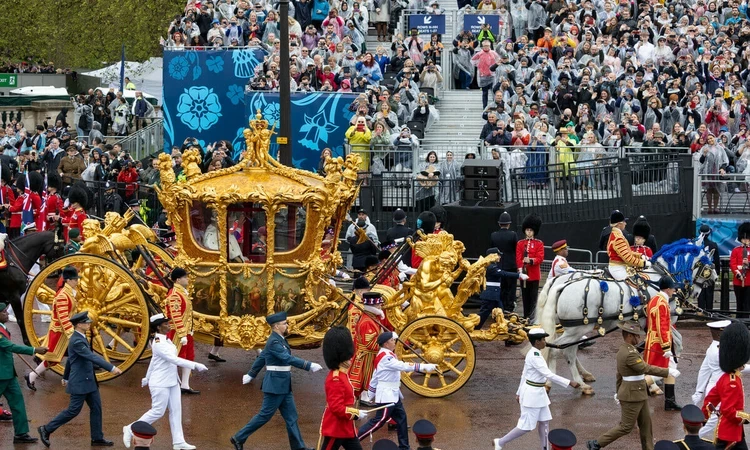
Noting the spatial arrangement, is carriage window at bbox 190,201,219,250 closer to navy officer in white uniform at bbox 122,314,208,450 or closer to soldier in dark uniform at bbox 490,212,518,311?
navy officer in white uniform at bbox 122,314,208,450

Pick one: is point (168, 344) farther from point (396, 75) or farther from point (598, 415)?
point (396, 75)

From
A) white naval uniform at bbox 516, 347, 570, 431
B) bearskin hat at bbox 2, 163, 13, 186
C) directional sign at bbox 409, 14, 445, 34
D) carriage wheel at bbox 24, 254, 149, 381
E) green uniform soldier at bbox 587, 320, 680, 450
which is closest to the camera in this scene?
green uniform soldier at bbox 587, 320, 680, 450

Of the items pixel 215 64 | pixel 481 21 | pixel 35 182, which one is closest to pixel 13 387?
pixel 35 182

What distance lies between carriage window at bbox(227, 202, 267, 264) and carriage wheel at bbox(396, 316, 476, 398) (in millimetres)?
1931

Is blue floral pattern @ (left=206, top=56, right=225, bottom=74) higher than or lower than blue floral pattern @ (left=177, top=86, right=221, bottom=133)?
higher

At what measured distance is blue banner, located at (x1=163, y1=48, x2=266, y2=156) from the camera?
3184 centimetres

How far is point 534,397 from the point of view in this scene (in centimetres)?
1404

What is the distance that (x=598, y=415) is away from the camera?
1588cm

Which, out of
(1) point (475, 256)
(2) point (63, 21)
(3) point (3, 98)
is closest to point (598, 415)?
(1) point (475, 256)

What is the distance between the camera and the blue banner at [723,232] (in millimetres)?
25016

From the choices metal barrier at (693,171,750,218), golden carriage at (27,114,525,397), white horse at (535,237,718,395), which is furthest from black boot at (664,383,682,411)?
metal barrier at (693,171,750,218)

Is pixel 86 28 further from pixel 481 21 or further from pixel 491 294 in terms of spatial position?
pixel 491 294

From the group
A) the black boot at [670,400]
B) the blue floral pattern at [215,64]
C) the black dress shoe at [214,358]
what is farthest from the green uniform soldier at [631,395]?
the blue floral pattern at [215,64]

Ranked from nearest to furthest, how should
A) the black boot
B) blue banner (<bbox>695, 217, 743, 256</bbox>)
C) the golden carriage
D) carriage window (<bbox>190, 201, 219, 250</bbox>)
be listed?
the black boot
the golden carriage
carriage window (<bbox>190, 201, 219, 250</bbox>)
blue banner (<bbox>695, 217, 743, 256</bbox>)
